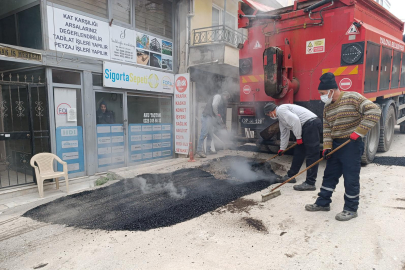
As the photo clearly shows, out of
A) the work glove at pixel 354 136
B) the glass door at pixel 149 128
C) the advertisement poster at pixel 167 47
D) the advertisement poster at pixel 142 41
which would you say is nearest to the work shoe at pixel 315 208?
the work glove at pixel 354 136

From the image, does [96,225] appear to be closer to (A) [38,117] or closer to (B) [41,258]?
(B) [41,258]

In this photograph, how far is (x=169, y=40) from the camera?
24.8 ft

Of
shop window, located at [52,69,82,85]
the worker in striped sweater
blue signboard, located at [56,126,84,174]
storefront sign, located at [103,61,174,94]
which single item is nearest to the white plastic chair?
blue signboard, located at [56,126,84,174]

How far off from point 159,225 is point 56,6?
4.58 metres

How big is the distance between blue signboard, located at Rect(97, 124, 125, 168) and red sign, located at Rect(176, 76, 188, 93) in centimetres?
208

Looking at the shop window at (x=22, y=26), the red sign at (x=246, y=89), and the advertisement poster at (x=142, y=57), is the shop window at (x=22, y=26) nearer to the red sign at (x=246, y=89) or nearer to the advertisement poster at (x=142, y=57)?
the advertisement poster at (x=142, y=57)

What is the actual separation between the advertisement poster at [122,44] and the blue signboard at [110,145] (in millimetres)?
1626

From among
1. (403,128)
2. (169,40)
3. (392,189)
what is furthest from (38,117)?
(403,128)

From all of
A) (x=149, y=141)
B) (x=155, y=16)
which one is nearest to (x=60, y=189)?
(x=149, y=141)

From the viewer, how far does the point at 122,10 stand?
627 cm

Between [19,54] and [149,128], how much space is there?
3325mm

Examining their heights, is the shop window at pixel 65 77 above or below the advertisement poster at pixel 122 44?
below

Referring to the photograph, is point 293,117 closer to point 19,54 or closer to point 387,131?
point 387,131

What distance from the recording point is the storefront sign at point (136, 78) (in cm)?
594
